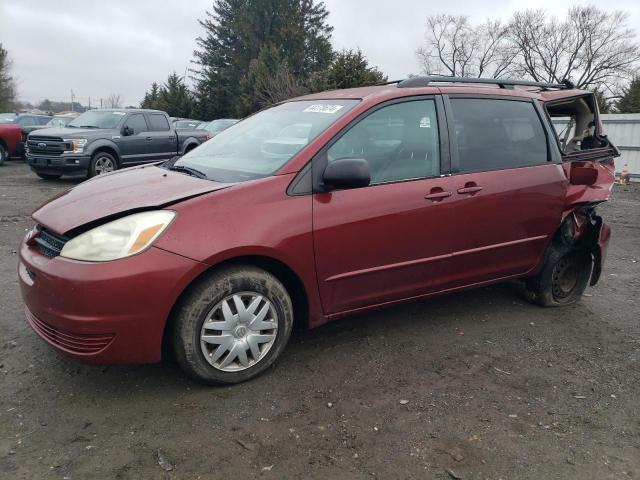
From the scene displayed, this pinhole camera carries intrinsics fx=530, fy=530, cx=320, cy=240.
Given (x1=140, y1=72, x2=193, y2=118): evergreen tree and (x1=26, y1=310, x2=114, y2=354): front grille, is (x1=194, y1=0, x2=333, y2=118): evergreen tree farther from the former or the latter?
(x1=26, y1=310, x2=114, y2=354): front grille

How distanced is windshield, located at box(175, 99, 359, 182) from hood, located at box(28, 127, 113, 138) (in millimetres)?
8214

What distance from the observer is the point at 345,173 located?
3.09 m

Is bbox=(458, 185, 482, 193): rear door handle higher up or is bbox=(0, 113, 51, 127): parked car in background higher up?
bbox=(0, 113, 51, 127): parked car in background

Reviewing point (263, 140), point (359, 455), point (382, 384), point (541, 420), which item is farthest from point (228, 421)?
point (263, 140)

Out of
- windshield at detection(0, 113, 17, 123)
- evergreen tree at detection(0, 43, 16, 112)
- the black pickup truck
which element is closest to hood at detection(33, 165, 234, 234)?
the black pickup truck

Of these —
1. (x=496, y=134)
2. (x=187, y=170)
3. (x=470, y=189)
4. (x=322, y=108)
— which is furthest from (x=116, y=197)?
(x=496, y=134)

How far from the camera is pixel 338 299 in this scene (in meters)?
3.35

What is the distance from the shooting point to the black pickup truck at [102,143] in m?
11.1

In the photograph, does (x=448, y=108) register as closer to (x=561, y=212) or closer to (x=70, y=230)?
(x=561, y=212)

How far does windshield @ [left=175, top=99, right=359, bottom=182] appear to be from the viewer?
3.32 m

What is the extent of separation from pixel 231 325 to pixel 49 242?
1.13 meters

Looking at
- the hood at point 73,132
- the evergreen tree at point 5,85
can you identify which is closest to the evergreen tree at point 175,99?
the evergreen tree at point 5,85

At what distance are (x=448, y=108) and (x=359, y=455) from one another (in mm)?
2451

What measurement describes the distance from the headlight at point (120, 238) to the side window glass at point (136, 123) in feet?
33.4
